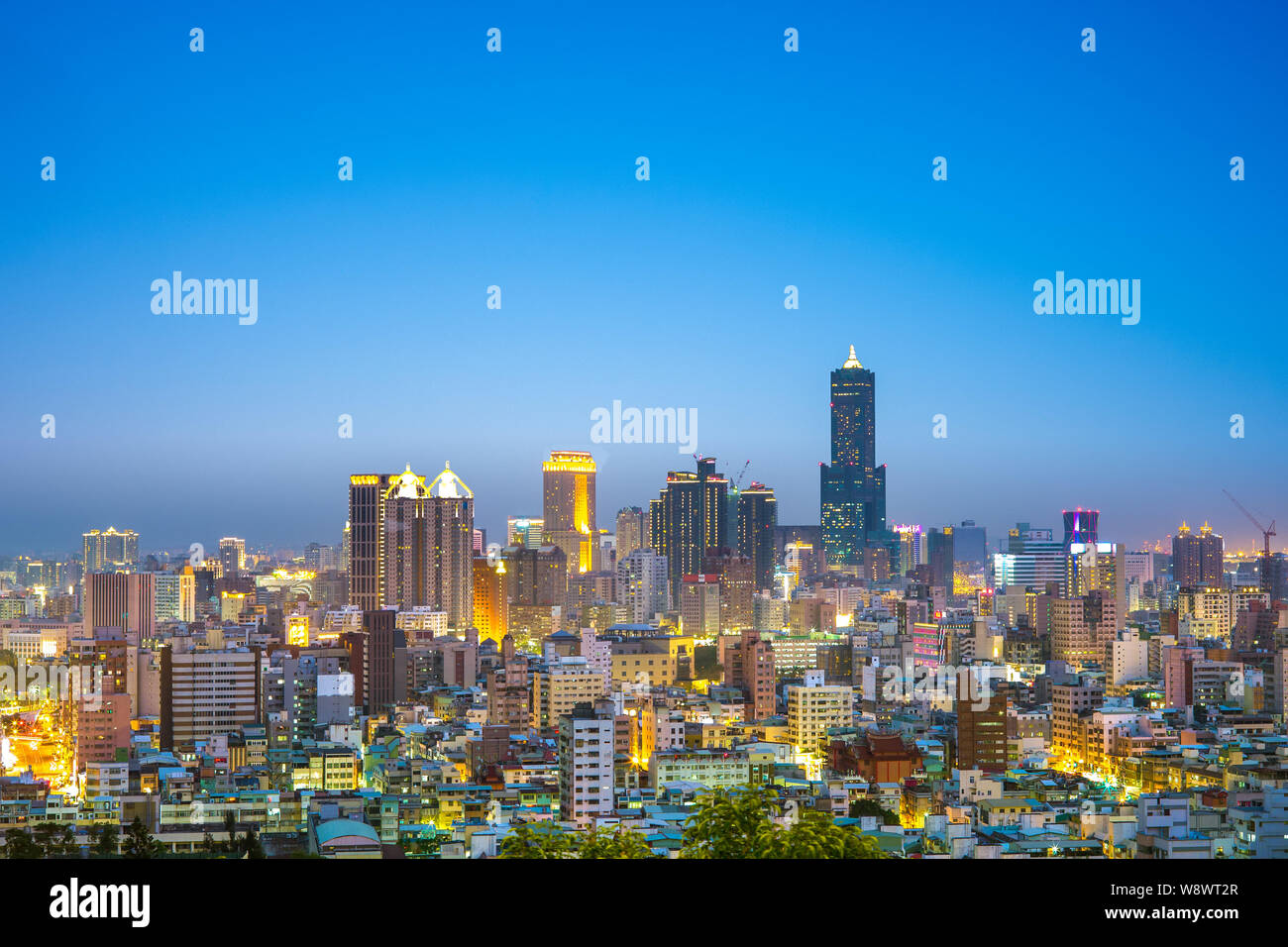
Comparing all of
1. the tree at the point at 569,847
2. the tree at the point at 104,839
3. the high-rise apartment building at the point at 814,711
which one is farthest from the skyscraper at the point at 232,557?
the tree at the point at 569,847

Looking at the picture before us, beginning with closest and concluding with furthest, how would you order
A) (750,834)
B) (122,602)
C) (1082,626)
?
(750,834) → (122,602) → (1082,626)

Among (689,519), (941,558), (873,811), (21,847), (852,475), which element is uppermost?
(852,475)

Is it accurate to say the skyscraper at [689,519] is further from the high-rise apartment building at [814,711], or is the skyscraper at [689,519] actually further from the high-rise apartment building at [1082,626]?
the high-rise apartment building at [814,711]

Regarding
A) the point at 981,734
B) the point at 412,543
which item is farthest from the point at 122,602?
the point at 981,734

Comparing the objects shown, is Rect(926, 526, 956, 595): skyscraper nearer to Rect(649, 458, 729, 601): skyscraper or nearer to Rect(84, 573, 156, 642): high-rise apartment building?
Rect(649, 458, 729, 601): skyscraper

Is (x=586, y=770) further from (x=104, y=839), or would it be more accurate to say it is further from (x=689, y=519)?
(x=689, y=519)

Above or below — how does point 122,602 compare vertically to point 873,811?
above
